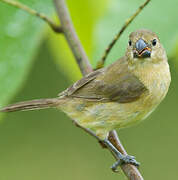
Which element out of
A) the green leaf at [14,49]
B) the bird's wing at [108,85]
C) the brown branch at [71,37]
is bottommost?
the green leaf at [14,49]

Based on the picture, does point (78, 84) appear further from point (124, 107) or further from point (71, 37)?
point (71, 37)

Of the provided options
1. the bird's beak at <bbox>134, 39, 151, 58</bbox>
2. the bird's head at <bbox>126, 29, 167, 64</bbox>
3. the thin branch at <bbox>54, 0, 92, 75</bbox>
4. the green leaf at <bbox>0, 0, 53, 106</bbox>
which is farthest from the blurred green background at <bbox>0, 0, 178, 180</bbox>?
the green leaf at <bbox>0, 0, 53, 106</bbox>

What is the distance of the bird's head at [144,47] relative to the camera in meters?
2.87

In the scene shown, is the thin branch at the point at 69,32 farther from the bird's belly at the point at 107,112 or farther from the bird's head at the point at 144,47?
the bird's belly at the point at 107,112

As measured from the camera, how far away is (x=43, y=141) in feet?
29.1

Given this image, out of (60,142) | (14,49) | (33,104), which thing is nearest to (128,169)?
(14,49)

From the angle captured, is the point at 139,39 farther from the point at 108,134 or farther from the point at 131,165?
the point at 131,165

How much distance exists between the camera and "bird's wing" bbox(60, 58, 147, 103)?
3.22m

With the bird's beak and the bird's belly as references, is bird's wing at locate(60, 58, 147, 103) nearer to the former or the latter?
the bird's belly

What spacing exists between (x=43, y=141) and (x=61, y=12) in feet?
21.5

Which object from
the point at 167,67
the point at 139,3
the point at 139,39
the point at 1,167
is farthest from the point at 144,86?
the point at 1,167

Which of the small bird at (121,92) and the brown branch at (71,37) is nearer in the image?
the brown branch at (71,37)

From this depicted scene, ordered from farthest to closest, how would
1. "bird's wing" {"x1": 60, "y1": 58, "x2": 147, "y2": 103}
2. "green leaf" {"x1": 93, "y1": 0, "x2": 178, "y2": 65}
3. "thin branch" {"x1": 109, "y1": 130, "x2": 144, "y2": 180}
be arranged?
"bird's wing" {"x1": 60, "y1": 58, "x2": 147, "y2": 103}
"thin branch" {"x1": 109, "y1": 130, "x2": 144, "y2": 180}
"green leaf" {"x1": 93, "y1": 0, "x2": 178, "y2": 65}

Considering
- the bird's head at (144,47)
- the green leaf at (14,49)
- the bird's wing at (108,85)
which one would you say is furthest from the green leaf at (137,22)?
the bird's wing at (108,85)
